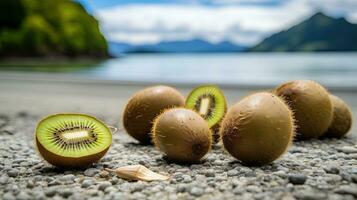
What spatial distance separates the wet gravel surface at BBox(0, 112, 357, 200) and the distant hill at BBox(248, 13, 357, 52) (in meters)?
79.1

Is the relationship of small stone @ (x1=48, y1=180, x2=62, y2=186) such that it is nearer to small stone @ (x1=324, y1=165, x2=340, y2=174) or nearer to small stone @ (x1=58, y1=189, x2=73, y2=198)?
small stone @ (x1=58, y1=189, x2=73, y2=198)

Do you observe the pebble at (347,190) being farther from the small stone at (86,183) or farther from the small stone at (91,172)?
the small stone at (91,172)

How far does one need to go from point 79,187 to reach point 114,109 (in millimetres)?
5510

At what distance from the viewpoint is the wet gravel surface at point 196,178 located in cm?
302

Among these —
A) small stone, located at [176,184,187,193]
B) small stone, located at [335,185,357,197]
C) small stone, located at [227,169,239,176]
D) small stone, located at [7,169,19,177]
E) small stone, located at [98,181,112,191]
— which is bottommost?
small stone, located at [7,169,19,177]

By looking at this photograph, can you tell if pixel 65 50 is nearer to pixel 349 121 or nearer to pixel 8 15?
pixel 8 15

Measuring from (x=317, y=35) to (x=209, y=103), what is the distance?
88.4 meters

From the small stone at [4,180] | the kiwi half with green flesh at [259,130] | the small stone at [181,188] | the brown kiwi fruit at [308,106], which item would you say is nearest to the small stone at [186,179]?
the small stone at [181,188]

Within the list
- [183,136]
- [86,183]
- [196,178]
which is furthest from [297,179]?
[86,183]

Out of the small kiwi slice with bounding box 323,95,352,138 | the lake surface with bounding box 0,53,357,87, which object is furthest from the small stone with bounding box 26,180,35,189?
the lake surface with bounding box 0,53,357,87

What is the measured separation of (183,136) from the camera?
3.86 metres

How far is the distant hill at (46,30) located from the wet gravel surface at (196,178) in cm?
3846

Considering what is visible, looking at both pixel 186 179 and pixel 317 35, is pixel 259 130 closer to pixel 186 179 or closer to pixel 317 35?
pixel 186 179

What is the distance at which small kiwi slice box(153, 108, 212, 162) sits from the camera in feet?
12.7
